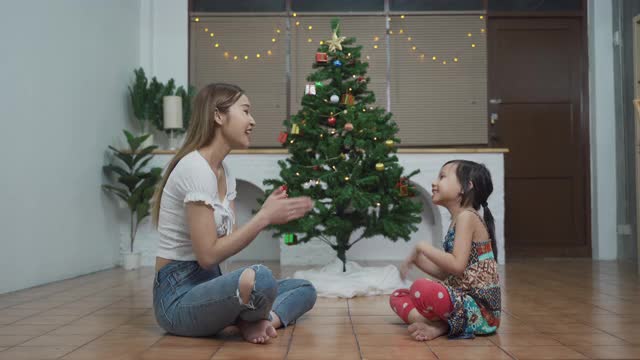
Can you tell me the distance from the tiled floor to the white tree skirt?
5.9 inches

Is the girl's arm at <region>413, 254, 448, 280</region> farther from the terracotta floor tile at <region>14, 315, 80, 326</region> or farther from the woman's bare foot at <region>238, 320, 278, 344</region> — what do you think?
the terracotta floor tile at <region>14, 315, 80, 326</region>

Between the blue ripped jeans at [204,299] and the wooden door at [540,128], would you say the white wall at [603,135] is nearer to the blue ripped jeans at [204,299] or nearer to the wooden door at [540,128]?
the wooden door at [540,128]

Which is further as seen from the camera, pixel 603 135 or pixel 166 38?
pixel 166 38

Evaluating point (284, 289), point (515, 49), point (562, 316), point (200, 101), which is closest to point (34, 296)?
point (284, 289)

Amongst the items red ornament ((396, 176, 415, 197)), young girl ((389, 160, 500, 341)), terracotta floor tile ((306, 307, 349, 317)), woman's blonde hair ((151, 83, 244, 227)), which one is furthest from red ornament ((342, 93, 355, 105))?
woman's blonde hair ((151, 83, 244, 227))

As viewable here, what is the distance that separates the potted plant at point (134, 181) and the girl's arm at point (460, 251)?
3751 mm

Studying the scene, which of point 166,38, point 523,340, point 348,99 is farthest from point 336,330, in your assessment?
point 166,38

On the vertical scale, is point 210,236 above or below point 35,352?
above

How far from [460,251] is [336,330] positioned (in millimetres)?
648

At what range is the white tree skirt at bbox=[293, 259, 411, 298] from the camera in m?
3.98

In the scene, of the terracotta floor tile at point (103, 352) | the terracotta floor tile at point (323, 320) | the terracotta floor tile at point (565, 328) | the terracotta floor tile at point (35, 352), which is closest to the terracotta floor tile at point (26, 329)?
the terracotta floor tile at point (35, 352)

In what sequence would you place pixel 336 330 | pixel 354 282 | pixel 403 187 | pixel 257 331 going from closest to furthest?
pixel 257 331 → pixel 336 330 → pixel 354 282 → pixel 403 187

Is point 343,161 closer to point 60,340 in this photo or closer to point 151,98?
point 60,340

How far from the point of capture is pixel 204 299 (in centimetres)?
232
